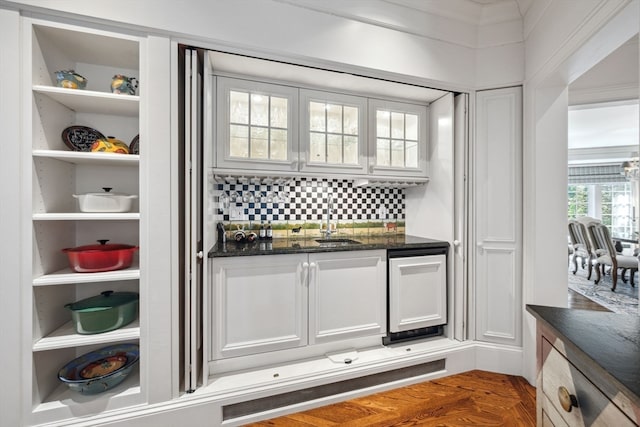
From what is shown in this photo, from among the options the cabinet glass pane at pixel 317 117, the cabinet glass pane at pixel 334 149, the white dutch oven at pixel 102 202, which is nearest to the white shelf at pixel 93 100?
the white dutch oven at pixel 102 202

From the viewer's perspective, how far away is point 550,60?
69.1 inches

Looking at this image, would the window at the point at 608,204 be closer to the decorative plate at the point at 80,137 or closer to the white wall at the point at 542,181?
the white wall at the point at 542,181

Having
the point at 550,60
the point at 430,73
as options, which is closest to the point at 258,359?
the point at 430,73

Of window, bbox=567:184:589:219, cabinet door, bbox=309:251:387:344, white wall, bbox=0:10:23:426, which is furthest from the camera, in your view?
window, bbox=567:184:589:219

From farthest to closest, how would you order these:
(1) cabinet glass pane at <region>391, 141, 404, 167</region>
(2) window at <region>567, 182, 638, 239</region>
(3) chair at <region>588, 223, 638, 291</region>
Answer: (2) window at <region>567, 182, 638, 239</region>
(3) chair at <region>588, 223, 638, 291</region>
(1) cabinet glass pane at <region>391, 141, 404, 167</region>

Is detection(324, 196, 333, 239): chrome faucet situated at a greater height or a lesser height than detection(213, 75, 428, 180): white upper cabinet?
lesser

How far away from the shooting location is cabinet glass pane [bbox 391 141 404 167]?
94.7 inches

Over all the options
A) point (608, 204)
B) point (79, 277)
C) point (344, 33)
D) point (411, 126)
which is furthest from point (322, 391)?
point (608, 204)

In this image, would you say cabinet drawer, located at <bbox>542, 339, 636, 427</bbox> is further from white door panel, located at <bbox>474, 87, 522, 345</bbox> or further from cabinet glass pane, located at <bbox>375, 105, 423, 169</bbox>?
cabinet glass pane, located at <bbox>375, 105, 423, 169</bbox>

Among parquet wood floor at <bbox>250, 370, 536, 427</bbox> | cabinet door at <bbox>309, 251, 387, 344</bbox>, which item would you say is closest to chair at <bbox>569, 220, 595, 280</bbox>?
parquet wood floor at <bbox>250, 370, 536, 427</bbox>

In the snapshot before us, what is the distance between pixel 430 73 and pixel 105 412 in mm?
2817

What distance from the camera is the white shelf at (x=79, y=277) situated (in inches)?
54.6

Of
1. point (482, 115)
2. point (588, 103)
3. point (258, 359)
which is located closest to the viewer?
point (258, 359)

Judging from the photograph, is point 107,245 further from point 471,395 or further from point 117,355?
point 471,395
